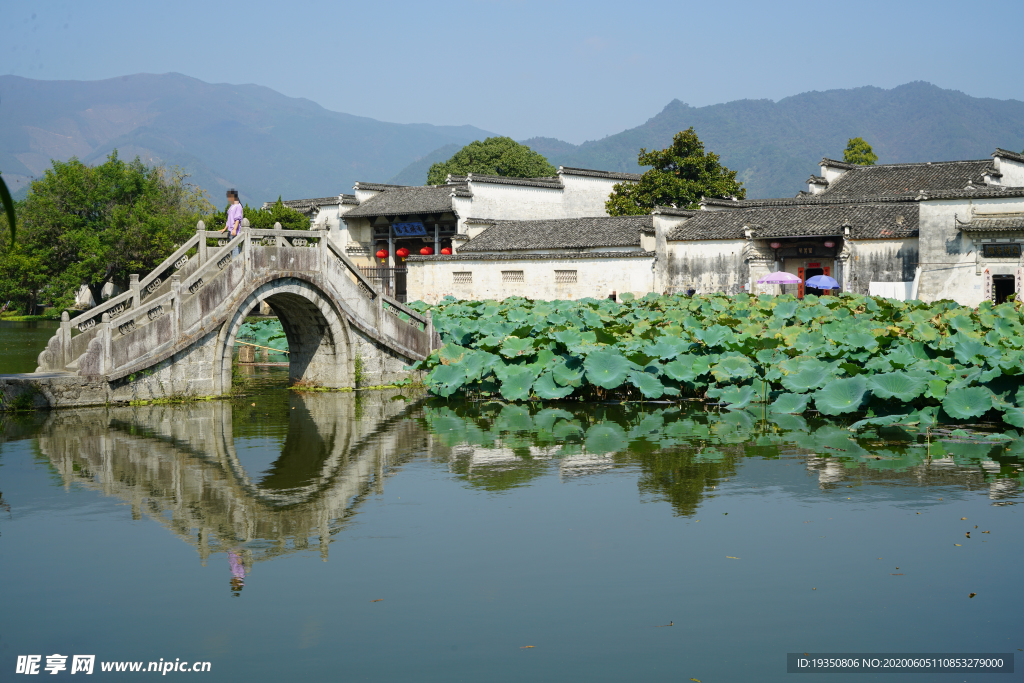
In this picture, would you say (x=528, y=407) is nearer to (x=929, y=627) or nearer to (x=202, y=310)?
(x=202, y=310)

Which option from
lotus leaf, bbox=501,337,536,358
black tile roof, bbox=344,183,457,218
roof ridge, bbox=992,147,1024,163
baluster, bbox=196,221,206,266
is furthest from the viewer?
black tile roof, bbox=344,183,457,218

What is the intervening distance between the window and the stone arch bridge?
16872 mm

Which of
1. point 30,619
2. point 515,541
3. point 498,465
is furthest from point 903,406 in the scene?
point 30,619

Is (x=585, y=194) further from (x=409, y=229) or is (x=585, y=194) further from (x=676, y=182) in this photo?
(x=409, y=229)

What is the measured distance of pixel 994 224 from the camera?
83.2 ft

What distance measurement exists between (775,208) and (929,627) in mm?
26741

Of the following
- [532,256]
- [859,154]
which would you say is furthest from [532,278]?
[859,154]

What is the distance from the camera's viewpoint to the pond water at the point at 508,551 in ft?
19.2

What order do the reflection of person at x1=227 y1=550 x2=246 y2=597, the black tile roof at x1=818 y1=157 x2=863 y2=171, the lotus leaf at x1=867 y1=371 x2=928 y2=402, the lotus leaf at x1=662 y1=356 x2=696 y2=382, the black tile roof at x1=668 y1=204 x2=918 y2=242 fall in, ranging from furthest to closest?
the black tile roof at x1=818 y1=157 x2=863 y2=171, the black tile roof at x1=668 y1=204 x2=918 y2=242, the lotus leaf at x1=662 y1=356 x2=696 y2=382, the lotus leaf at x1=867 y1=371 x2=928 y2=402, the reflection of person at x1=227 y1=550 x2=246 y2=597

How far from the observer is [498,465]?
11.2 m

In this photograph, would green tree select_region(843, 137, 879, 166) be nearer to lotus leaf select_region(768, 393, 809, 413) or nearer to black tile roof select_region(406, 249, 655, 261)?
black tile roof select_region(406, 249, 655, 261)

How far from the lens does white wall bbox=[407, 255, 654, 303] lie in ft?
99.5

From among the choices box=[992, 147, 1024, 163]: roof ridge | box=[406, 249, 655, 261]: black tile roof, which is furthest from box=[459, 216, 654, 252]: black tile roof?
box=[992, 147, 1024, 163]: roof ridge

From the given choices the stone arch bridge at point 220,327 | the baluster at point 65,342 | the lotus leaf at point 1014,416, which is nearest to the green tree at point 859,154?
the stone arch bridge at point 220,327
